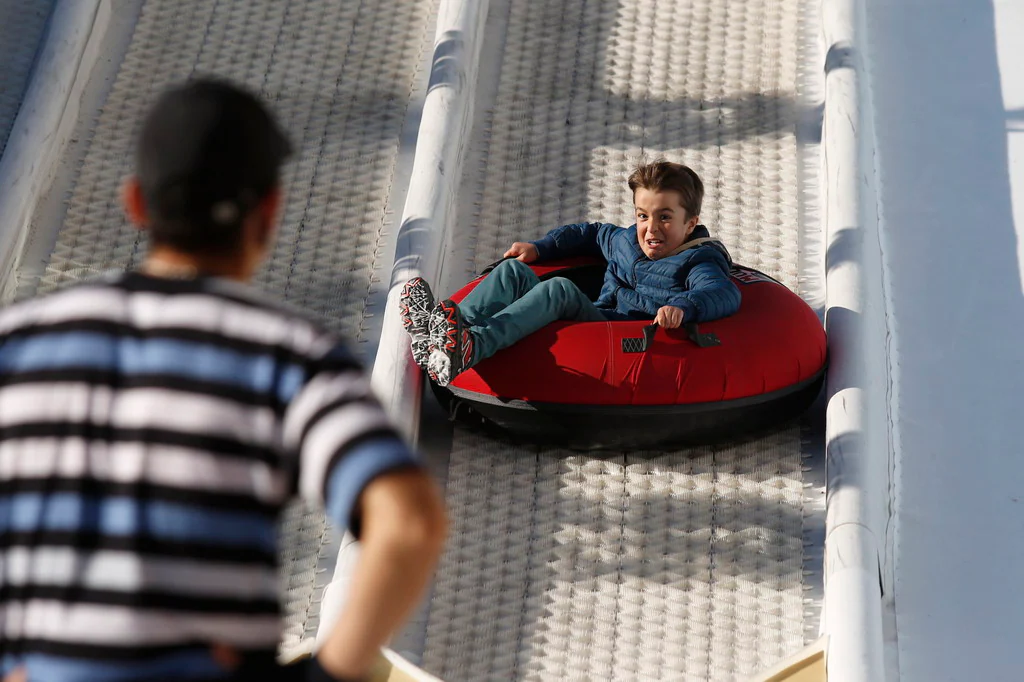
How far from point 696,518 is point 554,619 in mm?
332

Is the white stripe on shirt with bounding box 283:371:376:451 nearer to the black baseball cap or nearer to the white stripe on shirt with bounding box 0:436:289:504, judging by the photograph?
the white stripe on shirt with bounding box 0:436:289:504

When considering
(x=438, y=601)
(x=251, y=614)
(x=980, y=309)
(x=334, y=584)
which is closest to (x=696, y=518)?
(x=438, y=601)

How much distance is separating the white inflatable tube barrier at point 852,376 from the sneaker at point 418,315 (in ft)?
2.47

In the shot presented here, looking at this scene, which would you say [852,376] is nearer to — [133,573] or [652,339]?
[652,339]

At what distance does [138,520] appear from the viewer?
32.8 inches

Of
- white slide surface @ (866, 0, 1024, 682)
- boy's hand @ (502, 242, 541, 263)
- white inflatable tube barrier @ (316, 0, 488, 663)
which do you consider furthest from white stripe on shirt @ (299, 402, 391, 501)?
boy's hand @ (502, 242, 541, 263)

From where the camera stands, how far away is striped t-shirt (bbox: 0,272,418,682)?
833mm

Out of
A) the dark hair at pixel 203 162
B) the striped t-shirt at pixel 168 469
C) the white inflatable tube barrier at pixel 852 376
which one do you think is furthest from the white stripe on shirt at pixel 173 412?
the white inflatable tube barrier at pixel 852 376

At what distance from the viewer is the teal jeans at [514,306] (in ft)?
7.38

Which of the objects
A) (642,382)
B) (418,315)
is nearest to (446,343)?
(418,315)

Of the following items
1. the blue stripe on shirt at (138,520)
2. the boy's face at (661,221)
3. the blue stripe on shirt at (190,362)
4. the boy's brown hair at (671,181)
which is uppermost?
the boy's brown hair at (671,181)

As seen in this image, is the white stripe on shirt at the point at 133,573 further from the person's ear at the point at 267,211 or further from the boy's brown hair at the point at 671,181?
the boy's brown hair at the point at 671,181

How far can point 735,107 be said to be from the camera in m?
3.07

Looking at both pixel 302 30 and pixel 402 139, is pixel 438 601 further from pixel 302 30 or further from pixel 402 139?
pixel 302 30
